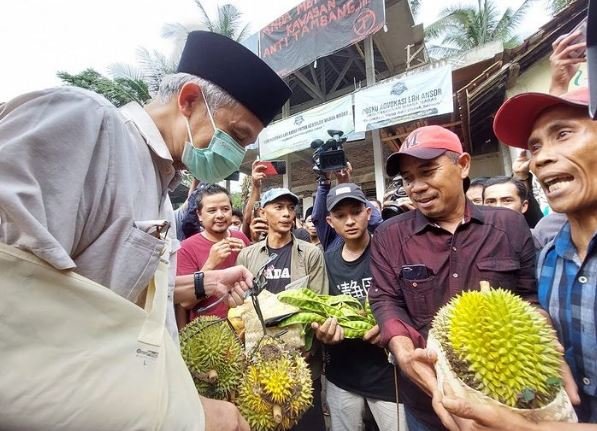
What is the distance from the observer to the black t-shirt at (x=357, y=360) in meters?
2.22

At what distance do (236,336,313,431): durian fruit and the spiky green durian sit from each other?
67cm

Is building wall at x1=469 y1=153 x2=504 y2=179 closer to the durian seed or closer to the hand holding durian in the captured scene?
the hand holding durian

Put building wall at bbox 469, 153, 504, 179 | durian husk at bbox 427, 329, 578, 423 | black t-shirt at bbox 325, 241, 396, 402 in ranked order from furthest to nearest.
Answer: building wall at bbox 469, 153, 504, 179 → black t-shirt at bbox 325, 241, 396, 402 → durian husk at bbox 427, 329, 578, 423

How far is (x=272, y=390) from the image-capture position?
1.41 metres

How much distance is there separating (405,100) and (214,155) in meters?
8.29

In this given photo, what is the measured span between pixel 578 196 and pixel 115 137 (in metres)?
1.54

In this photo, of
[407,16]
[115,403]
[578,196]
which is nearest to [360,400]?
[578,196]

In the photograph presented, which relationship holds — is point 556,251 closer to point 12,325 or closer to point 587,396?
point 587,396

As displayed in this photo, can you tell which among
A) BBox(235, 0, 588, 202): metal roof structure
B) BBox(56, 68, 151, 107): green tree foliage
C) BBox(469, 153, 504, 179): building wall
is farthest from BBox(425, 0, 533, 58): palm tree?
BBox(56, 68, 151, 107): green tree foliage

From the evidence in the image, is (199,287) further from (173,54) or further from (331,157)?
(173,54)

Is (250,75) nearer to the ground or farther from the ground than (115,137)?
farther from the ground

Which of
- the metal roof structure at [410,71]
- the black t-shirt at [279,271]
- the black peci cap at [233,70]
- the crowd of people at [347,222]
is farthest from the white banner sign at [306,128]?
the black peci cap at [233,70]

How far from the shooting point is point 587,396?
1.25 metres

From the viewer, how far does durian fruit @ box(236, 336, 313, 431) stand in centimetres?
141
